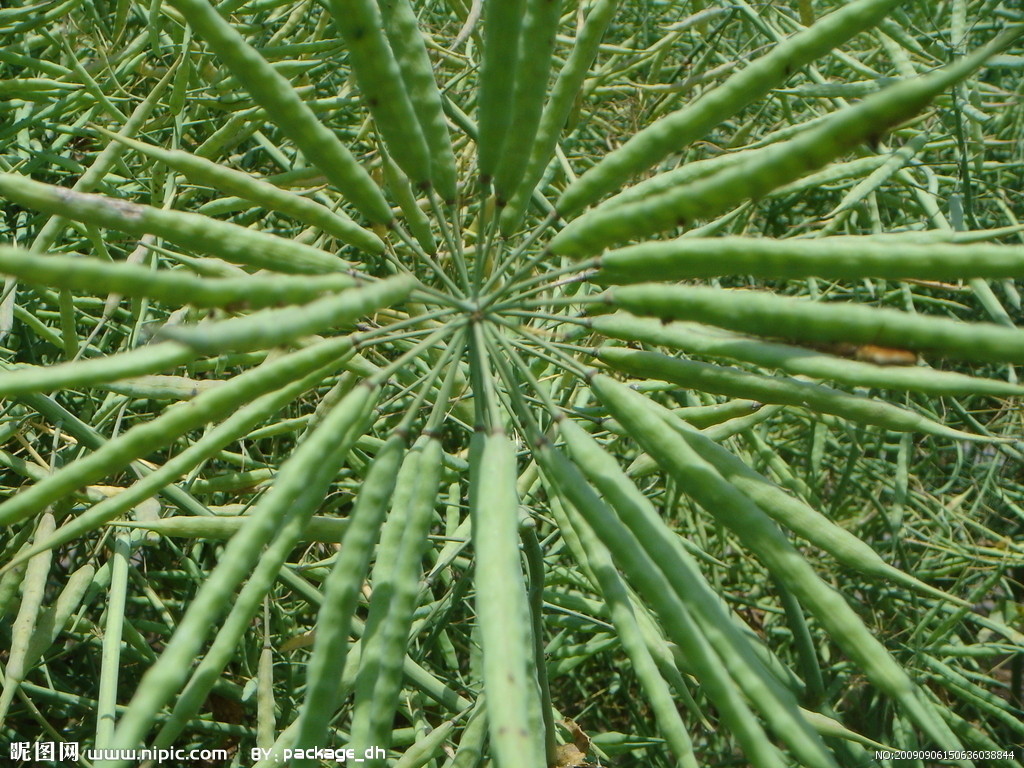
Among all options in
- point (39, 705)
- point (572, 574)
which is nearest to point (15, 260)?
point (572, 574)

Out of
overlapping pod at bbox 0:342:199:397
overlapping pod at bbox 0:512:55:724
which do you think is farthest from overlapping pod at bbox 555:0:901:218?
overlapping pod at bbox 0:512:55:724

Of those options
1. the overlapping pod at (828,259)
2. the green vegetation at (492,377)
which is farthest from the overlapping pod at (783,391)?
the overlapping pod at (828,259)

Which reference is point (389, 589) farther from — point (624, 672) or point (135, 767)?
point (624, 672)

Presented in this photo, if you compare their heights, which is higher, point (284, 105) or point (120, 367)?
point (284, 105)

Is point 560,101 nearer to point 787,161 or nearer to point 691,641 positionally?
point 787,161

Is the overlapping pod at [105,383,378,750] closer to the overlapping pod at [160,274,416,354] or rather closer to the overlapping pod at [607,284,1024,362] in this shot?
the overlapping pod at [160,274,416,354]

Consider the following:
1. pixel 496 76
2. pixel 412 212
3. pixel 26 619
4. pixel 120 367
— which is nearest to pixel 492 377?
pixel 412 212
